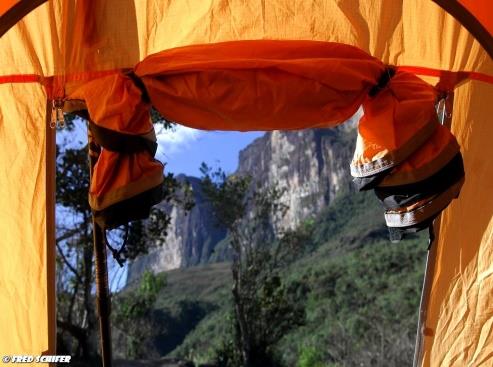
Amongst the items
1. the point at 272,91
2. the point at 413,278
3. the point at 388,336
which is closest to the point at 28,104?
the point at 272,91

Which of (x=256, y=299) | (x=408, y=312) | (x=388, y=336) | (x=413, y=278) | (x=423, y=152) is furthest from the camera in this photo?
(x=413, y=278)

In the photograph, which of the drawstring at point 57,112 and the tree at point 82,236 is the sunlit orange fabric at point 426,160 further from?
the tree at point 82,236

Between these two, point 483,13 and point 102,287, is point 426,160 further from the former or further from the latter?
point 102,287

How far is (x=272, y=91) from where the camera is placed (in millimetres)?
2404

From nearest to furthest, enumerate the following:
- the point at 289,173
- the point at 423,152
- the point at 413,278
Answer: the point at 423,152
the point at 413,278
the point at 289,173

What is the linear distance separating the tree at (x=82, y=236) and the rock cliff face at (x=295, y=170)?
18963 mm

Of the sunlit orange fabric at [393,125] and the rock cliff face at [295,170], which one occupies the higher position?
the rock cliff face at [295,170]

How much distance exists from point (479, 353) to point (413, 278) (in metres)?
17.7

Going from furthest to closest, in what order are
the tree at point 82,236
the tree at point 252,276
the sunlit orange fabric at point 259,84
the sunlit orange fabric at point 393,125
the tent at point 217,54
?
the tree at point 252,276 < the tree at point 82,236 < the tent at point 217,54 < the sunlit orange fabric at point 259,84 < the sunlit orange fabric at point 393,125

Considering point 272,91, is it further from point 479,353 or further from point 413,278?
point 413,278

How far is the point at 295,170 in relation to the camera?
40.0 metres

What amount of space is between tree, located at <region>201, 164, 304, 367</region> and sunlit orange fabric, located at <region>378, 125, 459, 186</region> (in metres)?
10.4

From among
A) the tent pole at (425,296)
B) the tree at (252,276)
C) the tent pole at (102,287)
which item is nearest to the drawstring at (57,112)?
the tent pole at (102,287)

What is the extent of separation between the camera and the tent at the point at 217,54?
8.51ft
